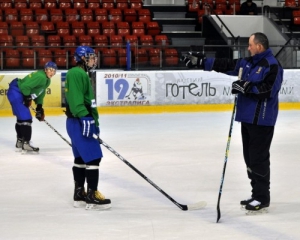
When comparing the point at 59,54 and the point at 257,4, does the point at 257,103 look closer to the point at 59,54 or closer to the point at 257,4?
the point at 59,54

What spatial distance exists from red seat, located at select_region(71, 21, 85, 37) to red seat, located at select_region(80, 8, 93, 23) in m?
0.41

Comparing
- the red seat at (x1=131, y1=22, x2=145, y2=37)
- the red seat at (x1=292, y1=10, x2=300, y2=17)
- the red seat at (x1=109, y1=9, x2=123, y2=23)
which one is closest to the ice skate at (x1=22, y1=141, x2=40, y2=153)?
the red seat at (x1=131, y1=22, x2=145, y2=37)

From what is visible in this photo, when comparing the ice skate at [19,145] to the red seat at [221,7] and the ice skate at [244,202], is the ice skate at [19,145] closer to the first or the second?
the ice skate at [244,202]

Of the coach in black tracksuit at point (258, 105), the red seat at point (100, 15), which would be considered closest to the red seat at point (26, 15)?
the red seat at point (100, 15)

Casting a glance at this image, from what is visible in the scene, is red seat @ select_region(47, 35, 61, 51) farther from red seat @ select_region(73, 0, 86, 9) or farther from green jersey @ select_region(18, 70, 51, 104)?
green jersey @ select_region(18, 70, 51, 104)

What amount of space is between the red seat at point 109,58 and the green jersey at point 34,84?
18.1 feet

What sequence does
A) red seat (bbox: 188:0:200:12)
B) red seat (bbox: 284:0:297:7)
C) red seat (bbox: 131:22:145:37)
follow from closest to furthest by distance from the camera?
red seat (bbox: 131:22:145:37) < red seat (bbox: 188:0:200:12) < red seat (bbox: 284:0:297:7)

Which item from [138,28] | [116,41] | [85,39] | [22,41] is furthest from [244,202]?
[138,28]

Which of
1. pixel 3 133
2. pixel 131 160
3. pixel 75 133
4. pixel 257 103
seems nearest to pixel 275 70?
pixel 257 103

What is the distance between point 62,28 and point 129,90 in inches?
133

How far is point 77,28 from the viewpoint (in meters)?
18.2

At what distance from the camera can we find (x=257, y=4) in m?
21.4

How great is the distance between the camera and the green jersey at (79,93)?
6.09 meters

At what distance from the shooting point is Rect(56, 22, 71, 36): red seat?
58.5ft
